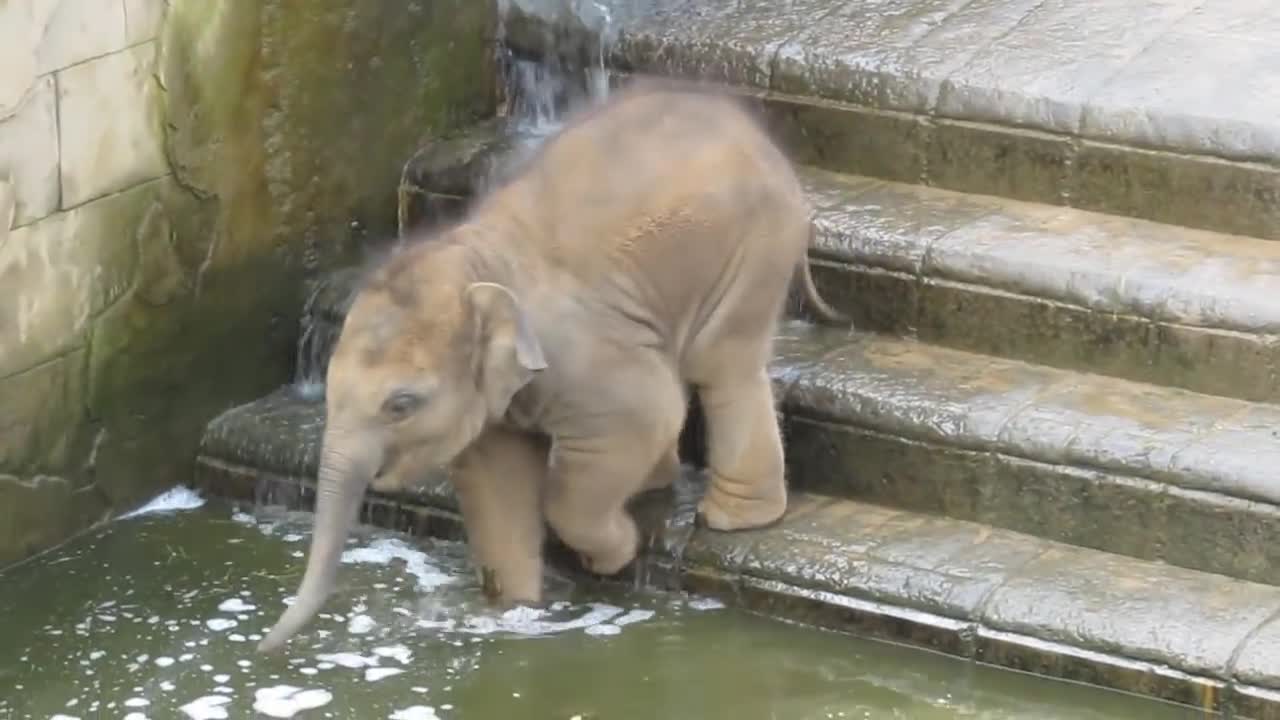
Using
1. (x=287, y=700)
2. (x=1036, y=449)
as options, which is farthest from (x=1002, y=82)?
(x=287, y=700)

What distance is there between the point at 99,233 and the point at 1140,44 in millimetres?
2916

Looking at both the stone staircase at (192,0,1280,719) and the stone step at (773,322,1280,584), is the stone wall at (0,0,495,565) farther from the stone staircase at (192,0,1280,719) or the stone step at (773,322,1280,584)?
the stone step at (773,322,1280,584)

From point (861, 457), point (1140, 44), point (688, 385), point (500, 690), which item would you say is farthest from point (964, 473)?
point (1140, 44)

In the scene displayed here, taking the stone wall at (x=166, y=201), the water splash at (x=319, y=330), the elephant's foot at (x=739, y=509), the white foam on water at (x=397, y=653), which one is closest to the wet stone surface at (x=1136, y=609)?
the elephant's foot at (x=739, y=509)

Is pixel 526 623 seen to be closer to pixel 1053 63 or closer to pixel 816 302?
pixel 816 302

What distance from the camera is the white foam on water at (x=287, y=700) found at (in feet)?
16.6

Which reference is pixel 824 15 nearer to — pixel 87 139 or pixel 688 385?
pixel 688 385

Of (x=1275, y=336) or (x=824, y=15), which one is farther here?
(x=824, y=15)

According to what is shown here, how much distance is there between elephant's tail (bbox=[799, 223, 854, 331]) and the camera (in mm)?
5871

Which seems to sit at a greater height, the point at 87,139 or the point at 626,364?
the point at 87,139

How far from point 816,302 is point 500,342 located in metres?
1.28

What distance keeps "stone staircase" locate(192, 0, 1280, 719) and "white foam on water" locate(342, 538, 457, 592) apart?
0.09 meters

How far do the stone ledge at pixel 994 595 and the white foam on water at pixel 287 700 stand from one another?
81 cm

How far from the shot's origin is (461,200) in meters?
6.69
